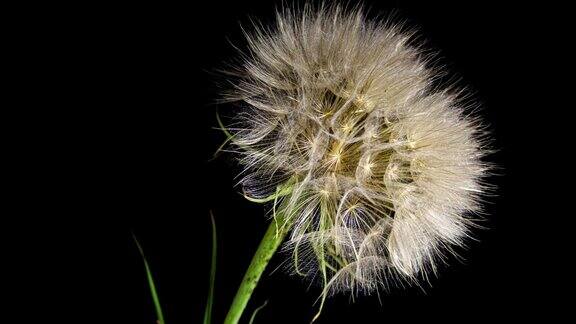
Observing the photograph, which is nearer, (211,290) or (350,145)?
(350,145)

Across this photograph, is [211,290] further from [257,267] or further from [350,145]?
[350,145]

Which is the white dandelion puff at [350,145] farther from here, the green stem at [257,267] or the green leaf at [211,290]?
the green leaf at [211,290]

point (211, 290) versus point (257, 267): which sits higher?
point (257, 267)

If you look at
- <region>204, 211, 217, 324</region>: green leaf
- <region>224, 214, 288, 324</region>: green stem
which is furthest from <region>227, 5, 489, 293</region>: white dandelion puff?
<region>204, 211, 217, 324</region>: green leaf

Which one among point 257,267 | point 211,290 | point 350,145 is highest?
point 350,145

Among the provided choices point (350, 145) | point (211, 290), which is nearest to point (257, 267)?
point (211, 290)

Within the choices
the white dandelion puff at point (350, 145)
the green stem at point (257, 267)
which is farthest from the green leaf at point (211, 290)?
the white dandelion puff at point (350, 145)

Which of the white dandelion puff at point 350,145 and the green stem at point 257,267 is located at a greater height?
the white dandelion puff at point 350,145
